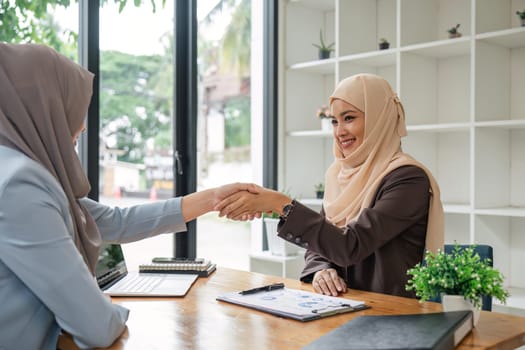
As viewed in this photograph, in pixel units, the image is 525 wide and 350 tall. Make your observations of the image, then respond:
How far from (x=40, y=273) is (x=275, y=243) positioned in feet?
7.87

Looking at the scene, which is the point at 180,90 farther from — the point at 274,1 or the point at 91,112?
the point at 274,1

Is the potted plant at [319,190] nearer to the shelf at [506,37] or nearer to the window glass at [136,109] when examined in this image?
the window glass at [136,109]

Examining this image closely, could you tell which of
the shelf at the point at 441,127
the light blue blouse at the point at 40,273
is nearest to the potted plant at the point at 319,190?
the shelf at the point at 441,127

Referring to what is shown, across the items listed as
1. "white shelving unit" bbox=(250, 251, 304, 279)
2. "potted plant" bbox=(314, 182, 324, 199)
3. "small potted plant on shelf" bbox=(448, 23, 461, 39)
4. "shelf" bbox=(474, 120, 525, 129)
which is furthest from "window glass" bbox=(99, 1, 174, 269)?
"shelf" bbox=(474, 120, 525, 129)

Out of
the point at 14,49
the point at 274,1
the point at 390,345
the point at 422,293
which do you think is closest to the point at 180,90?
the point at 274,1

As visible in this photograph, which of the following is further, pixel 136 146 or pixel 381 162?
pixel 136 146

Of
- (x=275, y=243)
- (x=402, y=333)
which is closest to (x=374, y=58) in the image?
(x=275, y=243)

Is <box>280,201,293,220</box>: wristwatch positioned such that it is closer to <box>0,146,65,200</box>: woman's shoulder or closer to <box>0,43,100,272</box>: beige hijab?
<box>0,43,100,272</box>: beige hijab

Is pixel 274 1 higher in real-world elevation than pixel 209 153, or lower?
higher

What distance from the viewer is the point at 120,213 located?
6.44 ft

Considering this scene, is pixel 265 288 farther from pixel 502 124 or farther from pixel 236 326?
pixel 502 124

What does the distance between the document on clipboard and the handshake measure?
490mm

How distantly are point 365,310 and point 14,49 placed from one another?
1090mm

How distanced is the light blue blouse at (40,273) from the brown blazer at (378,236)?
82 cm
